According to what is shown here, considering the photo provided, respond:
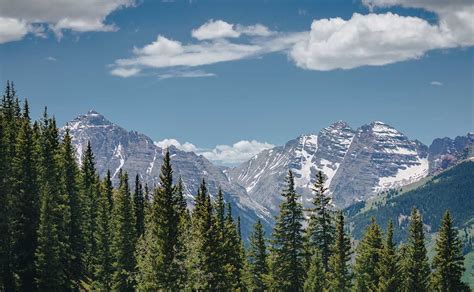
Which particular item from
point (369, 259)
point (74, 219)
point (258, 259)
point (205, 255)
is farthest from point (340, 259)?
point (74, 219)

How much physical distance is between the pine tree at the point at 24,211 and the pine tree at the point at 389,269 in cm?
4180

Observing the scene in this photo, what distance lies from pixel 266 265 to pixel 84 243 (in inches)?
1020

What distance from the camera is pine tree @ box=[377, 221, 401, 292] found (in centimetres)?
7669

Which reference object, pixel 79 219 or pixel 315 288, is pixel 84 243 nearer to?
pixel 79 219

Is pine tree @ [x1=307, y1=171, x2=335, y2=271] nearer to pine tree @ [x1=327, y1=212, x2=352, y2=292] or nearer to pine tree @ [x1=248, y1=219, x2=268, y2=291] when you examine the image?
pine tree @ [x1=327, y1=212, x2=352, y2=292]

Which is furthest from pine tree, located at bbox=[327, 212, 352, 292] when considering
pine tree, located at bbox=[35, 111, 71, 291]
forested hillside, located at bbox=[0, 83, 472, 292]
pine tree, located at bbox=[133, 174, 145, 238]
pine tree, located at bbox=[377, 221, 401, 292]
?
pine tree, located at bbox=[133, 174, 145, 238]

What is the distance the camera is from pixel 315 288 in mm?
77938

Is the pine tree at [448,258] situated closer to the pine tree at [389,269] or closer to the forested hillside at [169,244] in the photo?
the forested hillside at [169,244]

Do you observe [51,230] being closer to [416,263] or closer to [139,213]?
[139,213]

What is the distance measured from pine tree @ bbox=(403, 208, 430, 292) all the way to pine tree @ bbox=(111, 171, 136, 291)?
122ft

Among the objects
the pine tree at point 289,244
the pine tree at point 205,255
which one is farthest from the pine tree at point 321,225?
the pine tree at point 205,255

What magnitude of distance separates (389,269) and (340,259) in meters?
6.77

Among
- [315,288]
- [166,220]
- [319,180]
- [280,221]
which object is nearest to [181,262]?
[166,220]

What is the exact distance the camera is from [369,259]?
80312 millimetres
